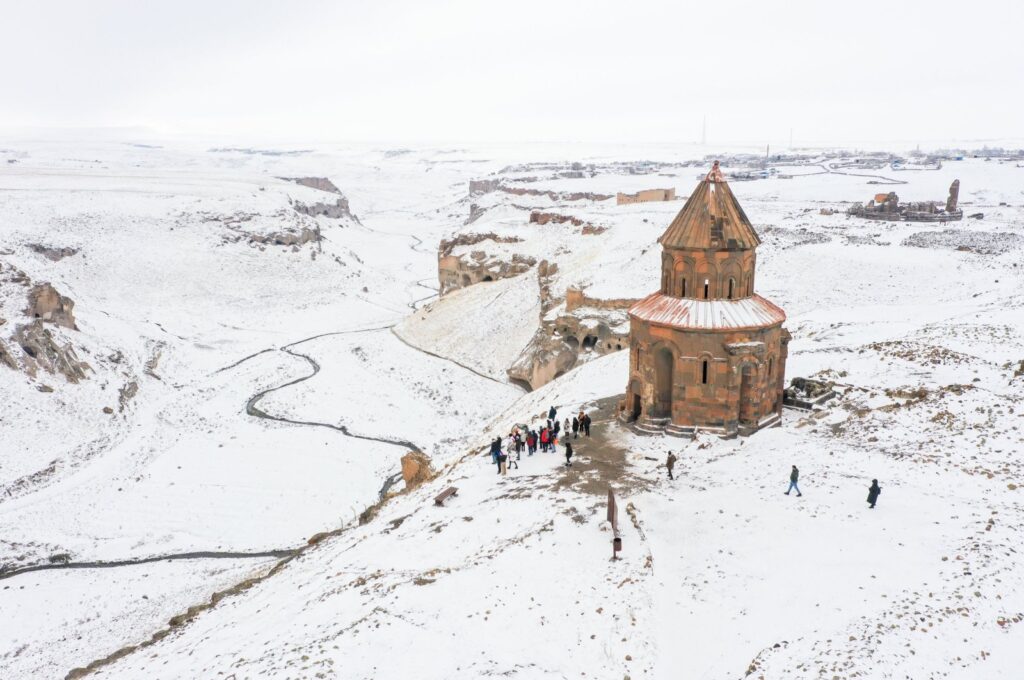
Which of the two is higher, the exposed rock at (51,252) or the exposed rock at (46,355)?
the exposed rock at (51,252)

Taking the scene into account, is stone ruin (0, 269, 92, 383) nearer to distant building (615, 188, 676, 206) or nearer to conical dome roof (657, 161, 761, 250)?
conical dome roof (657, 161, 761, 250)

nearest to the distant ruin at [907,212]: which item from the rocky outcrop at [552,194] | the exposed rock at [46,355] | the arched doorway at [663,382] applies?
the arched doorway at [663,382]

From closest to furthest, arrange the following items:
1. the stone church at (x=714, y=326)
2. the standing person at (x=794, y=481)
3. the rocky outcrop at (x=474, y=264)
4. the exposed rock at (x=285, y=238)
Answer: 1. the standing person at (x=794, y=481)
2. the stone church at (x=714, y=326)
3. the rocky outcrop at (x=474, y=264)
4. the exposed rock at (x=285, y=238)

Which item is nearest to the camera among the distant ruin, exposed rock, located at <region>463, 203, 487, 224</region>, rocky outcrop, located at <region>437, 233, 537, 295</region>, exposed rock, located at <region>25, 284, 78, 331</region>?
exposed rock, located at <region>25, 284, 78, 331</region>

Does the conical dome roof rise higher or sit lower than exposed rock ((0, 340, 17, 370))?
higher

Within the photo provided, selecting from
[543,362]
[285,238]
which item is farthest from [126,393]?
[285,238]

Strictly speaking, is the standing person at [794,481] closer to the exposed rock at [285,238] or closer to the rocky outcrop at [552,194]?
the exposed rock at [285,238]

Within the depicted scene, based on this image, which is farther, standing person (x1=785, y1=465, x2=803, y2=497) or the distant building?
the distant building

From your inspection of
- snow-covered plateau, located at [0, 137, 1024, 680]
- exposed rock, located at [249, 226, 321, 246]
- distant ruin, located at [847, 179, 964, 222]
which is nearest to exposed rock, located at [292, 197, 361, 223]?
exposed rock, located at [249, 226, 321, 246]
